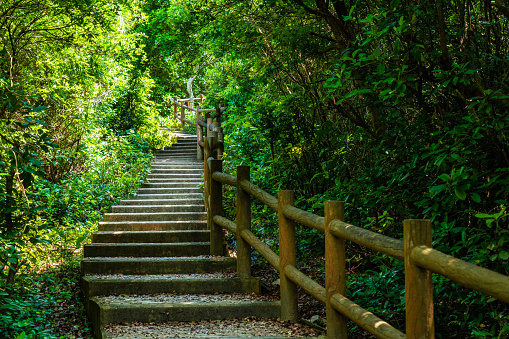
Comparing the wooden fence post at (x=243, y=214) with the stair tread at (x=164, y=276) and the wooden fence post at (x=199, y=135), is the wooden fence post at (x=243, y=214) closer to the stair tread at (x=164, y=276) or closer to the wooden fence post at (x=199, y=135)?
the stair tread at (x=164, y=276)

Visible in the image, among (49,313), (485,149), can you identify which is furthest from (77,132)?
(485,149)

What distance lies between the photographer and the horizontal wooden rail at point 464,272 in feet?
6.56

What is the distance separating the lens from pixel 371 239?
3020 mm

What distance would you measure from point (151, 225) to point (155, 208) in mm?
938

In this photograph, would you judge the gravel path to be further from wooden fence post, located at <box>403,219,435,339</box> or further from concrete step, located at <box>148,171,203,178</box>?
concrete step, located at <box>148,171,203,178</box>

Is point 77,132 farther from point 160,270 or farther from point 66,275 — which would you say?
point 160,270

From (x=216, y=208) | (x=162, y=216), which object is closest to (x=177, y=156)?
(x=162, y=216)

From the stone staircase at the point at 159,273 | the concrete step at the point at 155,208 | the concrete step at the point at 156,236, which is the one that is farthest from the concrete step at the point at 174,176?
the concrete step at the point at 156,236

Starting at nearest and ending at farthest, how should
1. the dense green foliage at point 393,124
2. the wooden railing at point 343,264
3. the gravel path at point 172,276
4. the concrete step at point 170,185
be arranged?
the wooden railing at point 343,264 < the dense green foliage at point 393,124 < the gravel path at point 172,276 < the concrete step at point 170,185

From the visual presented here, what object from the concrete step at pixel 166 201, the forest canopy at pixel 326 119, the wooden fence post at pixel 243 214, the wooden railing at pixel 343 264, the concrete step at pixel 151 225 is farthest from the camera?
the concrete step at pixel 166 201

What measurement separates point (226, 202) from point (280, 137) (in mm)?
1994

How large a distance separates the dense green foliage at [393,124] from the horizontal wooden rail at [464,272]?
31 cm

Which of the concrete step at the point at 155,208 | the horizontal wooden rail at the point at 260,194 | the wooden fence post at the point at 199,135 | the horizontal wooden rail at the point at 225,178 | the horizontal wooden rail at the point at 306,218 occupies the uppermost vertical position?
the wooden fence post at the point at 199,135

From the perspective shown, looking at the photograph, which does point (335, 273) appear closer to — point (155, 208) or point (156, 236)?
point (156, 236)
